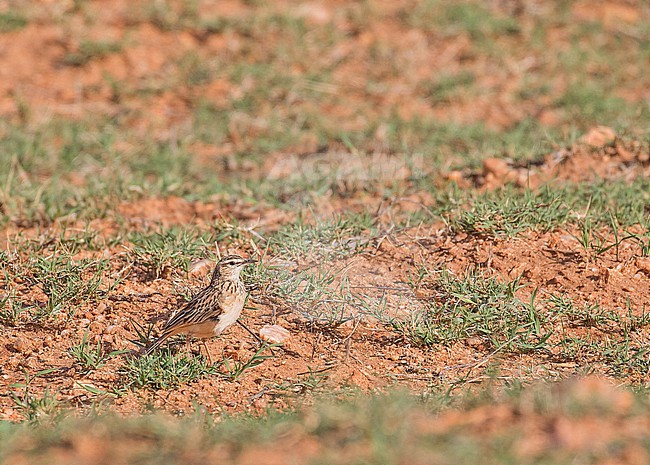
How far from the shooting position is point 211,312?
17.1 feet

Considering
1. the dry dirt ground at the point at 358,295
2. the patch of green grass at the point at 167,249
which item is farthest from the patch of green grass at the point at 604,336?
the patch of green grass at the point at 167,249

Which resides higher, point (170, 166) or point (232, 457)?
point (232, 457)

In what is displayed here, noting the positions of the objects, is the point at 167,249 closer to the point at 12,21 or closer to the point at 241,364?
the point at 241,364

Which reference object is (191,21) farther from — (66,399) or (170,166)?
(66,399)

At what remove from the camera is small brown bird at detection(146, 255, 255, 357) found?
5.23 meters

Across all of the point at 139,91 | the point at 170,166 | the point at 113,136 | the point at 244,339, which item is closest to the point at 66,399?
the point at 244,339

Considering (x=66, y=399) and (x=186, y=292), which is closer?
(x=66, y=399)

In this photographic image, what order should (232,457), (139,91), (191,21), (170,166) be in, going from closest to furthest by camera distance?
(232,457) < (170,166) < (139,91) < (191,21)

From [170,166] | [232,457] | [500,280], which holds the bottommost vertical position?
[170,166]

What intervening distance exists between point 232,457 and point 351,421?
0.46 metres

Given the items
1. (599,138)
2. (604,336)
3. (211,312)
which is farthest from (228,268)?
(599,138)

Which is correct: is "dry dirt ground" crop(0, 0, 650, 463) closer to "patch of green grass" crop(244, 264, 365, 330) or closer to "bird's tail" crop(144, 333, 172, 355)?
"patch of green grass" crop(244, 264, 365, 330)

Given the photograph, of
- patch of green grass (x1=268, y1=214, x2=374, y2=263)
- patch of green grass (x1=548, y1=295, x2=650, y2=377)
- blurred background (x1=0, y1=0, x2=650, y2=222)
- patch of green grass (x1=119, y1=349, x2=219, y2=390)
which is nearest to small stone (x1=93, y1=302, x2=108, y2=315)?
patch of green grass (x1=119, y1=349, x2=219, y2=390)

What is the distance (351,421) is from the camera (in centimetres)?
383
